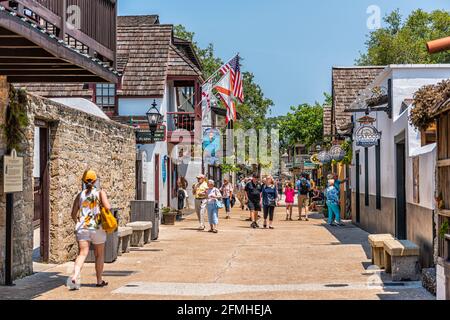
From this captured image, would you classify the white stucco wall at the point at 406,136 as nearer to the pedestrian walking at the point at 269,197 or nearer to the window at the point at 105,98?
the pedestrian walking at the point at 269,197

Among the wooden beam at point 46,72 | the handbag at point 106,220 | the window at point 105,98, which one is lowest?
the handbag at point 106,220

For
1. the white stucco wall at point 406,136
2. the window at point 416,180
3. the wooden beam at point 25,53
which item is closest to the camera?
the wooden beam at point 25,53

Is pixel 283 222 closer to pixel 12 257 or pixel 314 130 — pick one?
pixel 12 257

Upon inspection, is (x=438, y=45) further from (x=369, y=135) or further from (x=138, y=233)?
(x=369, y=135)

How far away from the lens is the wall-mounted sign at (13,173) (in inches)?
Answer: 388

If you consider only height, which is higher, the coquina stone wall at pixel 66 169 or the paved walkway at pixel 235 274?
the coquina stone wall at pixel 66 169

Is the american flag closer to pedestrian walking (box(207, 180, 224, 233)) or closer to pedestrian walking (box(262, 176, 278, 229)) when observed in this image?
pedestrian walking (box(262, 176, 278, 229))

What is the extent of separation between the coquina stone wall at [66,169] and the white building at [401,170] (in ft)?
19.4

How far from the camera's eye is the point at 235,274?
11570 millimetres

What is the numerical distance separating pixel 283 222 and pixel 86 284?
1572 cm

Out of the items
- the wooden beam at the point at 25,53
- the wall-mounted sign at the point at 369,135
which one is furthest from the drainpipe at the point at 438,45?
the wall-mounted sign at the point at 369,135

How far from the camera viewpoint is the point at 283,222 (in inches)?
1012

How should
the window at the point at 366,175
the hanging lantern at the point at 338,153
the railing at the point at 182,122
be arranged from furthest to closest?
the railing at the point at 182,122 → the hanging lantern at the point at 338,153 → the window at the point at 366,175

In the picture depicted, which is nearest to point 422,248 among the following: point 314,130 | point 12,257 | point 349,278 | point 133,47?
point 349,278
